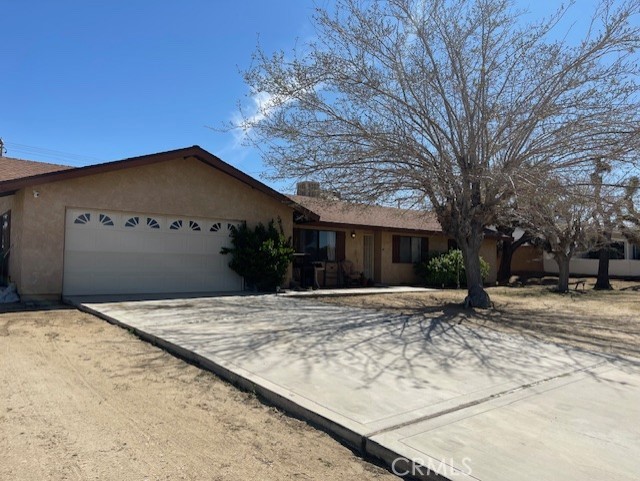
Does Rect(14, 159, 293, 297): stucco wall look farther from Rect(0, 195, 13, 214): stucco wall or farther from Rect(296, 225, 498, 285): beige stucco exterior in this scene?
Rect(296, 225, 498, 285): beige stucco exterior

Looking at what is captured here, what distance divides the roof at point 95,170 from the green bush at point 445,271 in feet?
26.2

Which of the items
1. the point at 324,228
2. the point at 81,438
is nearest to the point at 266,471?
the point at 81,438

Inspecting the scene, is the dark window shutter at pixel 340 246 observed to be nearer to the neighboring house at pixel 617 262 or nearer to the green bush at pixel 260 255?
the green bush at pixel 260 255

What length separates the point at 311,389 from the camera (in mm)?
5207

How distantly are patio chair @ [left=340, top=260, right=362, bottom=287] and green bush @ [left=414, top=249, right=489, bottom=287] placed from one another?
339 cm

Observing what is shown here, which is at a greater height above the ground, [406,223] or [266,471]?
[406,223]

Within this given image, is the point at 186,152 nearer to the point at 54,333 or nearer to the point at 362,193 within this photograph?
the point at 362,193

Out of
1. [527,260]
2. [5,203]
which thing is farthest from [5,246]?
[527,260]

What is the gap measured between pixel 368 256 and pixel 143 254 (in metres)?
9.86

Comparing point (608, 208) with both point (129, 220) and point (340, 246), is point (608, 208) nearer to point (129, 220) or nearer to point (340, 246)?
point (340, 246)

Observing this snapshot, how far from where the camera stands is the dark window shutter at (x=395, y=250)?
69.2ft

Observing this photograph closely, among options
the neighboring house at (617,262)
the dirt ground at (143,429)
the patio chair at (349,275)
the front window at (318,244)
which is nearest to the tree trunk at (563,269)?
the patio chair at (349,275)

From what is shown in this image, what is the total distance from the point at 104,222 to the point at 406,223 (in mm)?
12192

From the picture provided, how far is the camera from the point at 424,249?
22203 mm
